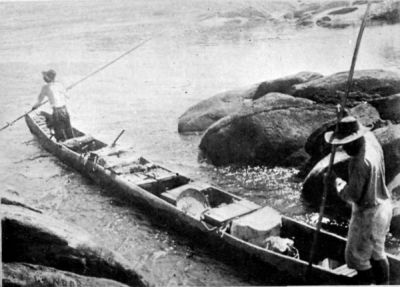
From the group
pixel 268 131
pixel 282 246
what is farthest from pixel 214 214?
pixel 268 131

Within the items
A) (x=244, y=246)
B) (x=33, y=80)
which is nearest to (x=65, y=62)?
(x=33, y=80)

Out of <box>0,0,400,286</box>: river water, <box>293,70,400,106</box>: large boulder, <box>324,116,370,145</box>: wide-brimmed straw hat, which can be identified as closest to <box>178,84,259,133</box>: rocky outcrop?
<box>0,0,400,286</box>: river water

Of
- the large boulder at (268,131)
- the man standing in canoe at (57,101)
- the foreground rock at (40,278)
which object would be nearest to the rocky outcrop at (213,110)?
the large boulder at (268,131)

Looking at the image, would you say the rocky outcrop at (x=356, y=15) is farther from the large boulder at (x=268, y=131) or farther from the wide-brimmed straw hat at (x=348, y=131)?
the wide-brimmed straw hat at (x=348, y=131)

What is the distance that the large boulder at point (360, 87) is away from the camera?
38.2 feet

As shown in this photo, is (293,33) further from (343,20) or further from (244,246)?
(244,246)

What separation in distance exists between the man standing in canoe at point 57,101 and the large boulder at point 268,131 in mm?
4881

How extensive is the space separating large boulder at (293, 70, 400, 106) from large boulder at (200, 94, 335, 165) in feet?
1.97

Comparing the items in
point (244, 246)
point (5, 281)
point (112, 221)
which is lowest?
point (112, 221)

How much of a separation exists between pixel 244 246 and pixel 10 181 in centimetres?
825

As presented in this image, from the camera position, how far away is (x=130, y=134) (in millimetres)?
16016

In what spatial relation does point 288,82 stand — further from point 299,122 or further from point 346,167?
point 346,167

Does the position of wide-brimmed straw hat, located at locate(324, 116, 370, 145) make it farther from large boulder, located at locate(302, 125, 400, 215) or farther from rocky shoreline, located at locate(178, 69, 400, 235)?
rocky shoreline, located at locate(178, 69, 400, 235)

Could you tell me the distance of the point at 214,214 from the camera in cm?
782
